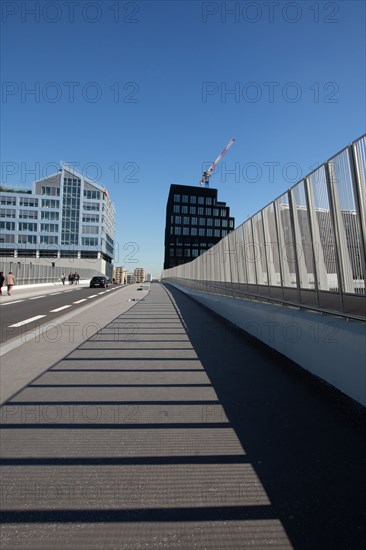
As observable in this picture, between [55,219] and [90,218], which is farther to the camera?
[90,218]

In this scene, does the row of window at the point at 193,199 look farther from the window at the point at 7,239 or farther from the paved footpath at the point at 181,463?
the paved footpath at the point at 181,463

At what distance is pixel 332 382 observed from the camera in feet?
17.6

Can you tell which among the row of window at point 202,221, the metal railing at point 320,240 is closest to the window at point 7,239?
the row of window at point 202,221

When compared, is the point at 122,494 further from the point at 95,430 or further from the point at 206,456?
the point at 95,430

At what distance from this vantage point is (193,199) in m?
136

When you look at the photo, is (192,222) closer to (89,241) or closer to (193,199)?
(193,199)

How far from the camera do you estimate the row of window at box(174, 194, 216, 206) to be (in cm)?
13412

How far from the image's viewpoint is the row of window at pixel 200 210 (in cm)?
13250

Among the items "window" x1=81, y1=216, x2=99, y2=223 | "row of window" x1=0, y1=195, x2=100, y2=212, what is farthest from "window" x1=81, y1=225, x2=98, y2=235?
"row of window" x1=0, y1=195, x2=100, y2=212

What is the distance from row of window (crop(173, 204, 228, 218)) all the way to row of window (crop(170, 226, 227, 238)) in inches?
233

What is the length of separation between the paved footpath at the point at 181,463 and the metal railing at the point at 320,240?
1.48 meters

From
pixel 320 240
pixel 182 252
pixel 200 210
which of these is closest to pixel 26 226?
pixel 182 252

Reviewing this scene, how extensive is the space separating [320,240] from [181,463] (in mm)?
4509

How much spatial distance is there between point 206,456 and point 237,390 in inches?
80.7
